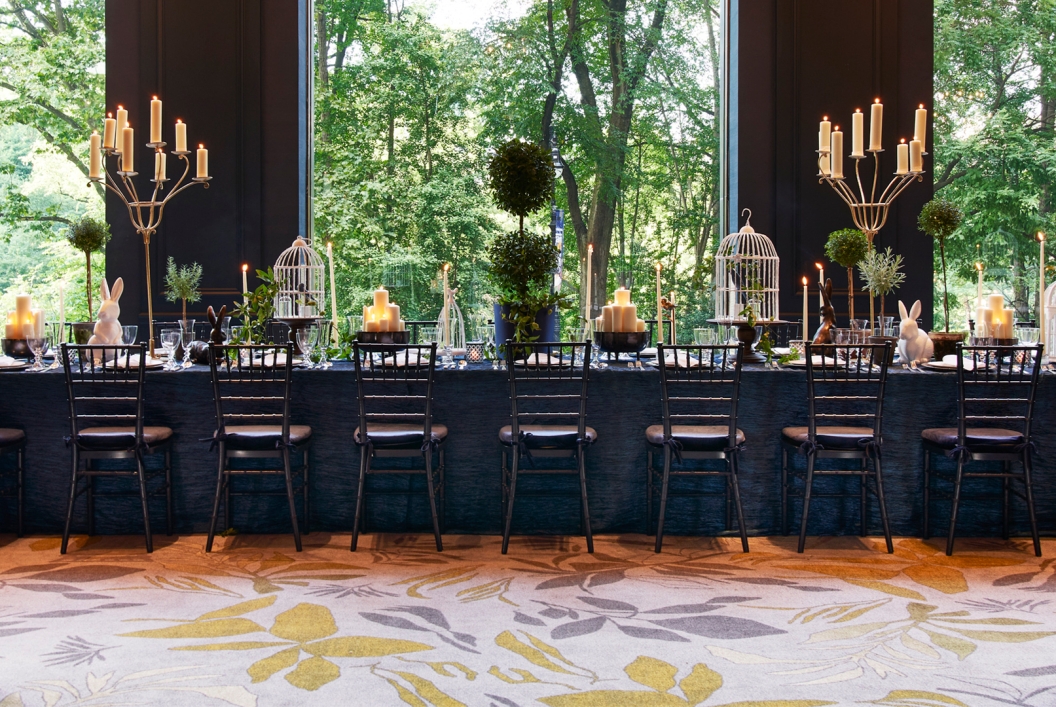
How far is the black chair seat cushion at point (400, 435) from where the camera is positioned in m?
4.05

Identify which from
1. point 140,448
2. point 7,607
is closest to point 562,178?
point 140,448

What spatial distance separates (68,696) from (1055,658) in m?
3.16

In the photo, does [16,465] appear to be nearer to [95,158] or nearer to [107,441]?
[107,441]

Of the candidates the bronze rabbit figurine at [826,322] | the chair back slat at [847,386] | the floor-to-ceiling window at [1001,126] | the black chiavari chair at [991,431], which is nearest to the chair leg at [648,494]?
the chair back slat at [847,386]

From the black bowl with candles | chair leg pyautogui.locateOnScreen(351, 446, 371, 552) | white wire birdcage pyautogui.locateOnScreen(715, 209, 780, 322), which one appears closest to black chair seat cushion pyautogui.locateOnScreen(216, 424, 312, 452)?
chair leg pyautogui.locateOnScreen(351, 446, 371, 552)

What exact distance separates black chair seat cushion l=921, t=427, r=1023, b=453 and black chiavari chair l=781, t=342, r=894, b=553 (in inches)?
11.3

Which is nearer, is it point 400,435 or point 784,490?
point 400,435

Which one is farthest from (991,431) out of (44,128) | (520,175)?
(44,128)

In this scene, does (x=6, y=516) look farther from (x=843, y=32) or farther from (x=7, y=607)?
(x=843, y=32)

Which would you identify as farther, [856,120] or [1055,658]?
[856,120]

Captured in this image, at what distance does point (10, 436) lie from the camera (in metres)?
4.21

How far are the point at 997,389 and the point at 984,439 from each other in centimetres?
48

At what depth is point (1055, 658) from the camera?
2.92 m

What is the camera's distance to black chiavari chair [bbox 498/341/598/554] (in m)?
4.02
